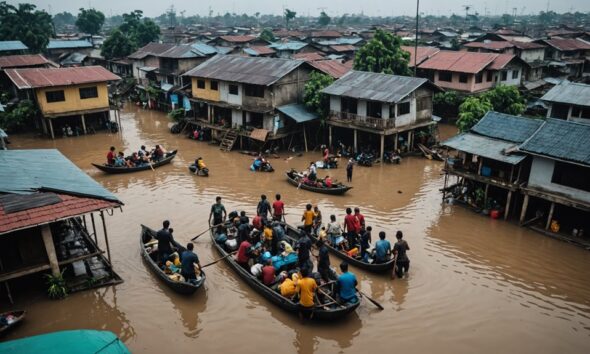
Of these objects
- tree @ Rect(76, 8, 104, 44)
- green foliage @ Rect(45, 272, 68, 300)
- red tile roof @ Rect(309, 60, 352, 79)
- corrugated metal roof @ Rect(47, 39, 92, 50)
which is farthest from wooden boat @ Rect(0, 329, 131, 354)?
tree @ Rect(76, 8, 104, 44)

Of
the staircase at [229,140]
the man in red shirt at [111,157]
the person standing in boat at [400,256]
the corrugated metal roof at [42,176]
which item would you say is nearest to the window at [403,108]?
the staircase at [229,140]

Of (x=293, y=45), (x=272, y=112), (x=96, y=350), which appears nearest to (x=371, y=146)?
(x=272, y=112)

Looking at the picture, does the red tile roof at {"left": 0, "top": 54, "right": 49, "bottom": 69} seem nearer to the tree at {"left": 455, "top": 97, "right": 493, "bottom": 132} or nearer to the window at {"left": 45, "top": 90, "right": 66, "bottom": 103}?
the window at {"left": 45, "top": 90, "right": 66, "bottom": 103}

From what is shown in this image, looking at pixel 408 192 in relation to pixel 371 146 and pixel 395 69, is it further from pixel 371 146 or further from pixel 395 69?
pixel 395 69

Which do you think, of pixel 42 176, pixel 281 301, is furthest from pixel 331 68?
pixel 281 301

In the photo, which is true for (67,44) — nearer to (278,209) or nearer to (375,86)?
(375,86)

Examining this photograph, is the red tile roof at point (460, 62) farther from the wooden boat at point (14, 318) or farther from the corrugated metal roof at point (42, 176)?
the wooden boat at point (14, 318)

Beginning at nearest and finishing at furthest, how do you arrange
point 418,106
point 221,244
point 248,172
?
1. point 221,244
2. point 248,172
3. point 418,106
